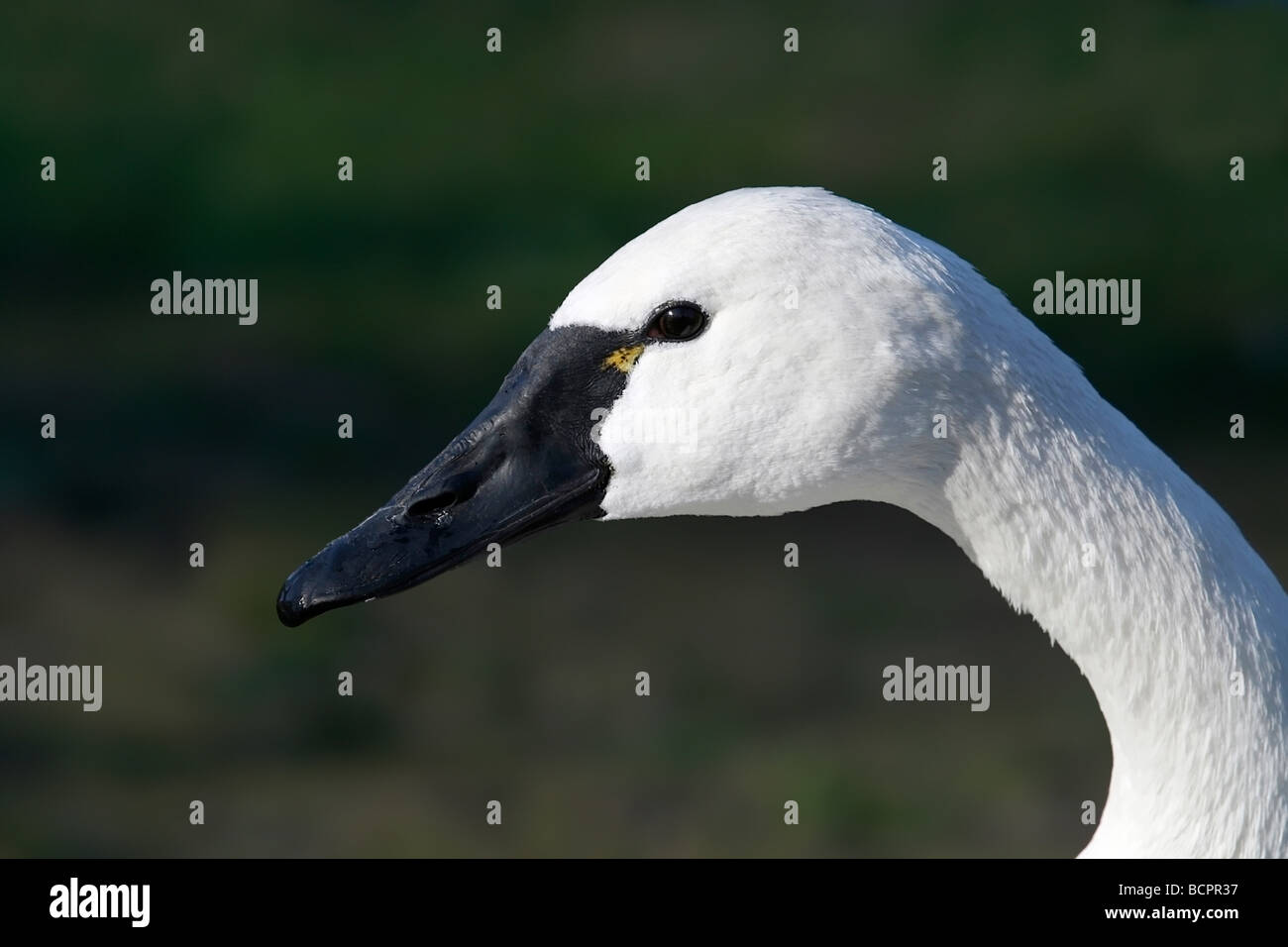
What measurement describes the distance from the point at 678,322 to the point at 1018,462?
549mm

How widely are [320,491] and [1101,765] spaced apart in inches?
140

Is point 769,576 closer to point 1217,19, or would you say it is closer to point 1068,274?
point 1068,274

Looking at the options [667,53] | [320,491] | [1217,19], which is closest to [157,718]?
[320,491]

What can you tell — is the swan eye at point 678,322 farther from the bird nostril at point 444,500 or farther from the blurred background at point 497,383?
the blurred background at point 497,383

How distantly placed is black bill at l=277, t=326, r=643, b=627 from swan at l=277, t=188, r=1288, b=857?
9 centimetres

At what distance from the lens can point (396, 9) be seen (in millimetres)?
11383

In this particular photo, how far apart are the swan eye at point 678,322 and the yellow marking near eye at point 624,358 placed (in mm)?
38

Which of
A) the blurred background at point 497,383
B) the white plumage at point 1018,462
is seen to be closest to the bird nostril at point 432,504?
the white plumage at point 1018,462

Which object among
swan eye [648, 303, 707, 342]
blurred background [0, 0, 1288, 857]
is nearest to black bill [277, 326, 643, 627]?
swan eye [648, 303, 707, 342]

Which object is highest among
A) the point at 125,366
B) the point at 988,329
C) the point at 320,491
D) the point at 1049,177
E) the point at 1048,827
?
the point at 1049,177

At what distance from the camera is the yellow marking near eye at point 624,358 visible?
2.74m

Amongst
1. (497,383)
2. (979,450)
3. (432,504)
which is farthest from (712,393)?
(497,383)

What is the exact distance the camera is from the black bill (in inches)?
112

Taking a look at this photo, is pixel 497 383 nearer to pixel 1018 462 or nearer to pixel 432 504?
pixel 432 504
